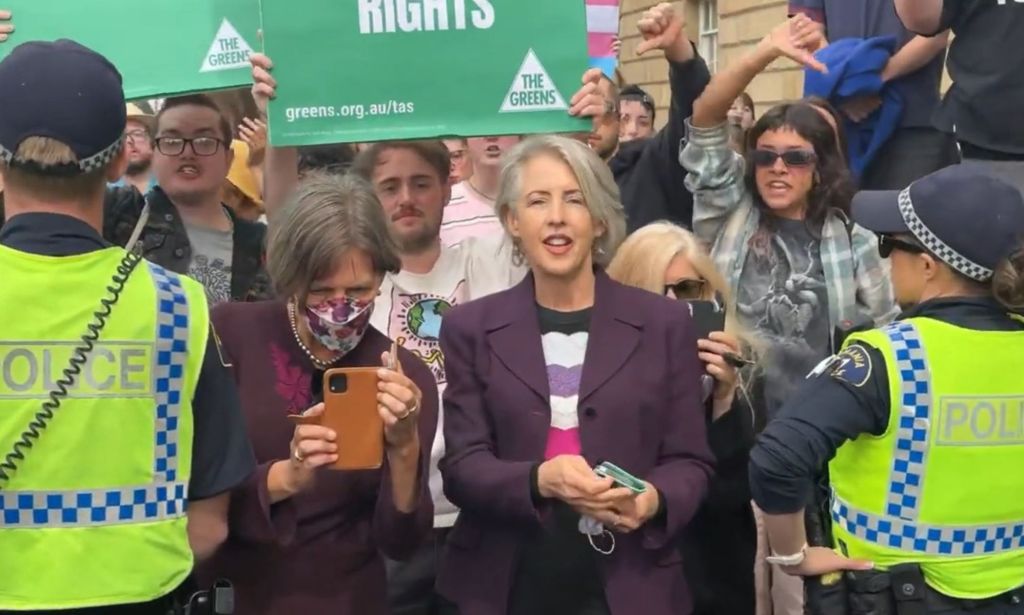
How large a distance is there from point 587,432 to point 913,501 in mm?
768

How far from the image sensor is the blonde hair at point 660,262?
12.8ft

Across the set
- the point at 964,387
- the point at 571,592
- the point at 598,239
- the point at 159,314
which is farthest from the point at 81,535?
the point at 964,387

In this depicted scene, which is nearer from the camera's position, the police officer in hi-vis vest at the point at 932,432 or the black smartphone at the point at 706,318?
the police officer in hi-vis vest at the point at 932,432

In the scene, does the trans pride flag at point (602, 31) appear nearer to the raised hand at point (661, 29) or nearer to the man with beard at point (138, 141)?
the raised hand at point (661, 29)

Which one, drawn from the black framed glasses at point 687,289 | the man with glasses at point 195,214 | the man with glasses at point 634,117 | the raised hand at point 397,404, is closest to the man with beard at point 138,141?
the man with glasses at point 195,214

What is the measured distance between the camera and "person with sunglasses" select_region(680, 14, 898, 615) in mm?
4410

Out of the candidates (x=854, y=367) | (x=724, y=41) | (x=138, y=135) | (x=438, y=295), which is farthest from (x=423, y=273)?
(x=724, y=41)

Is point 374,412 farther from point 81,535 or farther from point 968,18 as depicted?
point 968,18

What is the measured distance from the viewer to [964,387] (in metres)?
2.91

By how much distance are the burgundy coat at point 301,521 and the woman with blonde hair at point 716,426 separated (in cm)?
84

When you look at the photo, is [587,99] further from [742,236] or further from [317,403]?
[317,403]

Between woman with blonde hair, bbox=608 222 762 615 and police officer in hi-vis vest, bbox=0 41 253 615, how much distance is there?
1525 millimetres

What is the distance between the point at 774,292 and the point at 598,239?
1.25 meters

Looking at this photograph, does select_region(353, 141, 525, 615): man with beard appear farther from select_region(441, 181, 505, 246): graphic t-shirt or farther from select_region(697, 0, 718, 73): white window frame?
select_region(697, 0, 718, 73): white window frame
